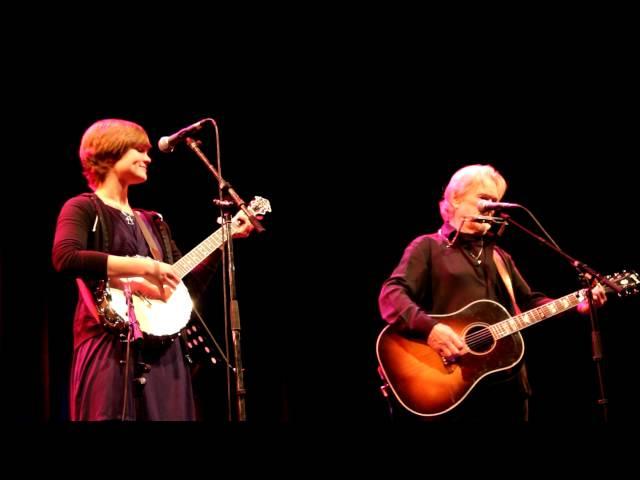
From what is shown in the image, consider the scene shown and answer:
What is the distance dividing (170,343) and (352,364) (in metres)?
2.69

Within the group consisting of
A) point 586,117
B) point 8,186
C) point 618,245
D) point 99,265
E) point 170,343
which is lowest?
point 170,343

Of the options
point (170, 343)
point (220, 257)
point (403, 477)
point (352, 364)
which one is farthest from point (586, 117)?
point (403, 477)

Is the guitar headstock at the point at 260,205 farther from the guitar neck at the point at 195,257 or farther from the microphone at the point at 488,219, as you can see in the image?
the microphone at the point at 488,219

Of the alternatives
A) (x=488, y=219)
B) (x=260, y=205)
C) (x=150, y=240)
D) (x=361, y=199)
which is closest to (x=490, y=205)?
(x=488, y=219)

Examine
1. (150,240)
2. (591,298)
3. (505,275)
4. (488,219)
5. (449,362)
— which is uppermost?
(488,219)

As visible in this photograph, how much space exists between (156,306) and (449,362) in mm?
1529

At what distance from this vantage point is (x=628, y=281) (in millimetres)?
4215

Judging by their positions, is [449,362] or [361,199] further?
[361,199]

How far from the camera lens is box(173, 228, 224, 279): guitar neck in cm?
370

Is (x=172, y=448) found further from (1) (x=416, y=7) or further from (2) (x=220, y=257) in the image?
(1) (x=416, y=7)

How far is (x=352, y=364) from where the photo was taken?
5.96m

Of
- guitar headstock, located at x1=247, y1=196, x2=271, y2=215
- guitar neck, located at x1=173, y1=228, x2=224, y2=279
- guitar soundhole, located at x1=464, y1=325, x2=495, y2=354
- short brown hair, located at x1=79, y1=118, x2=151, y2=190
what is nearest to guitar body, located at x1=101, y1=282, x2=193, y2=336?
guitar neck, located at x1=173, y1=228, x2=224, y2=279

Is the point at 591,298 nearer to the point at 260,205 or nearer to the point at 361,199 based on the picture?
the point at 260,205

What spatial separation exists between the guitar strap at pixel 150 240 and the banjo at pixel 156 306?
0.32ft
